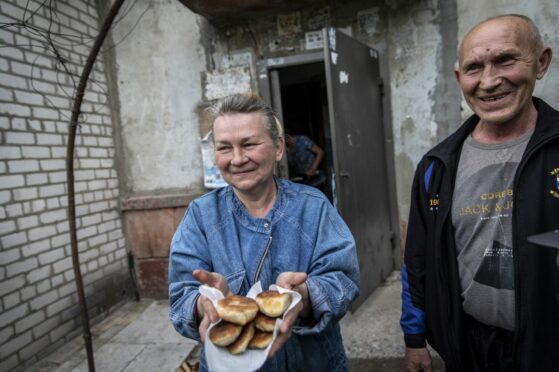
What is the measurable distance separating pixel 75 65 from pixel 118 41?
666 millimetres

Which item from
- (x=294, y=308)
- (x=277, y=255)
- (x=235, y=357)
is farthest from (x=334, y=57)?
(x=235, y=357)

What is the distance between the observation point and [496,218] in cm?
137

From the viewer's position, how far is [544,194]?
1.26 m

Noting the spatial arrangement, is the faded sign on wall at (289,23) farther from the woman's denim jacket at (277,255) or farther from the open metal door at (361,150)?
the woman's denim jacket at (277,255)

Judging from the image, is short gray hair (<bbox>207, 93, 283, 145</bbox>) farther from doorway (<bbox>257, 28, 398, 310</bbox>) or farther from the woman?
doorway (<bbox>257, 28, 398, 310</bbox>)

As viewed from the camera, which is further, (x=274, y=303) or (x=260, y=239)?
(x=260, y=239)

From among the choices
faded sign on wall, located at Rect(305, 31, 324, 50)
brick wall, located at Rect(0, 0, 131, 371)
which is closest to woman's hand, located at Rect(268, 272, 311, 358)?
brick wall, located at Rect(0, 0, 131, 371)

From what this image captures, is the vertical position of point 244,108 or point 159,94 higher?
point 159,94

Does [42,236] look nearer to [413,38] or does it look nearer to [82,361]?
[82,361]

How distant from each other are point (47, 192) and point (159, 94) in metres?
1.64

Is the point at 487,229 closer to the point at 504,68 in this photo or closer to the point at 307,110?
the point at 504,68

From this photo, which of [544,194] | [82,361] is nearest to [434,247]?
[544,194]

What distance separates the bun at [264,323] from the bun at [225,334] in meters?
0.05

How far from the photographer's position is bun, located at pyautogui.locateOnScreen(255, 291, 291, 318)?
1.03 m
